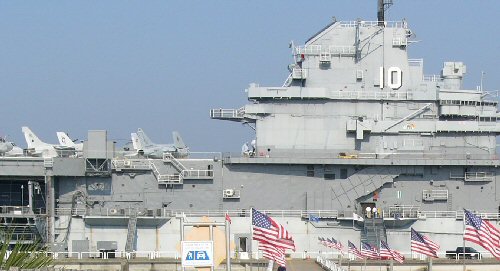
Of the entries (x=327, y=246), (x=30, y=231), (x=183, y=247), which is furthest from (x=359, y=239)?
(x=183, y=247)

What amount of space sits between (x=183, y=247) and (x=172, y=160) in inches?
1028

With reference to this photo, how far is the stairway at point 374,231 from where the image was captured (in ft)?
168

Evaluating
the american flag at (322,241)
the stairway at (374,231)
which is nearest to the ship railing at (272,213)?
the american flag at (322,241)

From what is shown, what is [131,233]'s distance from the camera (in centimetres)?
5075

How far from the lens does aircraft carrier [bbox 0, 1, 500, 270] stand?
51812 mm

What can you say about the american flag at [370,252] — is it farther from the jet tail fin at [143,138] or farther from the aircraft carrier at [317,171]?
the jet tail fin at [143,138]

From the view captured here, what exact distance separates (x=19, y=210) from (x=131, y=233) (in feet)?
21.3

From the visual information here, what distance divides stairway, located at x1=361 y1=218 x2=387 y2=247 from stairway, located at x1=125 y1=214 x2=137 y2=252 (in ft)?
37.7

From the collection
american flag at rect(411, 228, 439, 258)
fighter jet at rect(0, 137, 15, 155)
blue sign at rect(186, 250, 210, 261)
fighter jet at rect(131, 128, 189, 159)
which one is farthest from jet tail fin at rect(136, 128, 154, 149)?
blue sign at rect(186, 250, 210, 261)

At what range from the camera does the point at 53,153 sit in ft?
188

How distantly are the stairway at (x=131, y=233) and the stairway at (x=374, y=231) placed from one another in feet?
37.7

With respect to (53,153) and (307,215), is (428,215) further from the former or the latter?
(53,153)

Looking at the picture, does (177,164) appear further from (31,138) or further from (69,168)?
(31,138)

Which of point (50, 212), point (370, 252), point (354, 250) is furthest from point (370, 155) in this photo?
point (50, 212)
